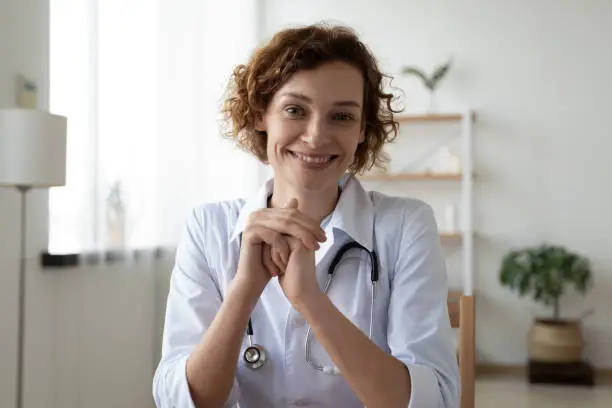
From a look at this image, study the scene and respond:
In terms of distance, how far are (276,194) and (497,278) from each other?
13.2 ft

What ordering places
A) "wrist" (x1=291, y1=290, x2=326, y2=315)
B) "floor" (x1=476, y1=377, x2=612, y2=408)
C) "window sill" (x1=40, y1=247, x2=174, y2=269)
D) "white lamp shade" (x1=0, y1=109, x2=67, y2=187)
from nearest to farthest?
1. "wrist" (x1=291, y1=290, x2=326, y2=315)
2. "white lamp shade" (x1=0, y1=109, x2=67, y2=187)
3. "window sill" (x1=40, y1=247, x2=174, y2=269)
4. "floor" (x1=476, y1=377, x2=612, y2=408)

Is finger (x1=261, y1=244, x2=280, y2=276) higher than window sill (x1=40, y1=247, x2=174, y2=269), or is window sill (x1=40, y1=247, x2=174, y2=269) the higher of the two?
finger (x1=261, y1=244, x2=280, y2=276)

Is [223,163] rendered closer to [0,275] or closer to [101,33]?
[101,33]

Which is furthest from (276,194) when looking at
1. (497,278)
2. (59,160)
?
(497,278)

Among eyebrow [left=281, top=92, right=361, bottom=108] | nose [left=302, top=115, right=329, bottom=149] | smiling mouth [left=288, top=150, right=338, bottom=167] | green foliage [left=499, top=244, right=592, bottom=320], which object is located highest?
eyebrow [left=281, top=92, right=361, bottom=108]

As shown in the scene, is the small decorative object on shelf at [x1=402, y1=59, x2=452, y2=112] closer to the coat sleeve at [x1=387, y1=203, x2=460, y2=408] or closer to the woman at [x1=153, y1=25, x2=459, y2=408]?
the woman at [x1=153, y1=25, x2=459, y2=408]

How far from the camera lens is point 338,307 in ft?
4.31

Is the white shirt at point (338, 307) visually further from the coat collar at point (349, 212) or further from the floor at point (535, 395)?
the floor at point (535, 395)

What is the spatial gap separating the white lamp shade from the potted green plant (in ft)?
11.5

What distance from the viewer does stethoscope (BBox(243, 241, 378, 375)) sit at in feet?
4.14

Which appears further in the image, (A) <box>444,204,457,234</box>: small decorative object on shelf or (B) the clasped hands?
(A) <box>444,204,457,234</box>: small decorative object on shelf

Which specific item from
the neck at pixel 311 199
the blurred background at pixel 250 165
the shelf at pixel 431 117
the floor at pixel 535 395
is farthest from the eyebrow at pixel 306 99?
the shelf at pixel 431 117

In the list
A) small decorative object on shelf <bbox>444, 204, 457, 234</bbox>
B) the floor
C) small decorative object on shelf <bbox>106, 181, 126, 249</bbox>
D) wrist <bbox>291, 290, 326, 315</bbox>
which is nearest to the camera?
wrist <bbox>291, 290, 326, 315</bbox>

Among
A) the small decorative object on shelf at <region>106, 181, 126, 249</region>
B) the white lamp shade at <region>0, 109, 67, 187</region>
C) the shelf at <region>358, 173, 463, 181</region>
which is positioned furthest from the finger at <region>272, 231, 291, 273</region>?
the shelf at <region>358, 173, 463, 181</region>
